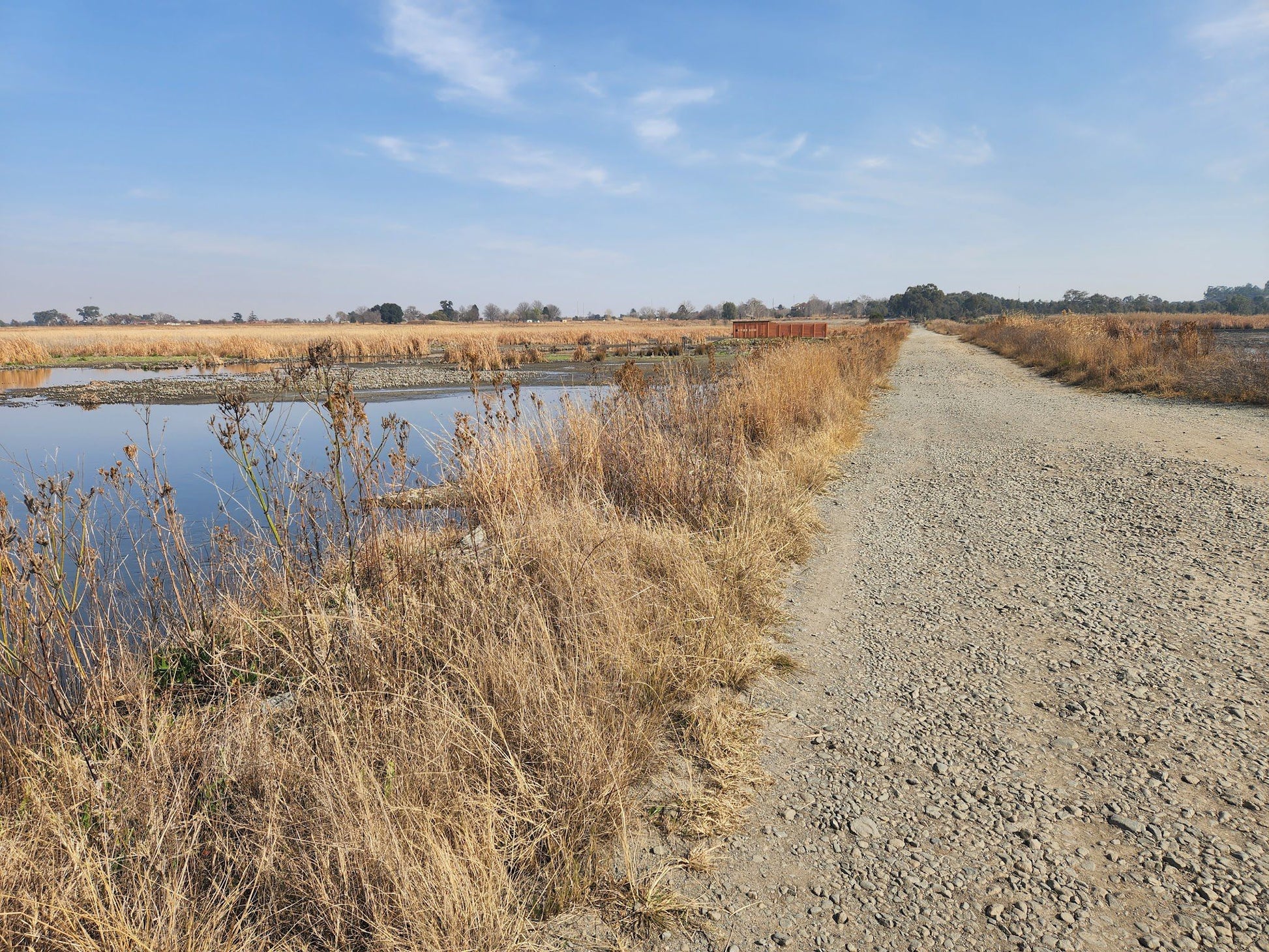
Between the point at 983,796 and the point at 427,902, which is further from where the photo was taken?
the point at 983,796

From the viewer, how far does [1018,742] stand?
3.13 metres

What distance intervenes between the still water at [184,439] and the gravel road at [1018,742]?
3741mm

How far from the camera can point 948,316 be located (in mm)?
128500

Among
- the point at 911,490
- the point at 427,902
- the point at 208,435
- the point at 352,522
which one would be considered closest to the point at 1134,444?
the point at 911,490

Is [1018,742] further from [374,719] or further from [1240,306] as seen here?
[1240,306]

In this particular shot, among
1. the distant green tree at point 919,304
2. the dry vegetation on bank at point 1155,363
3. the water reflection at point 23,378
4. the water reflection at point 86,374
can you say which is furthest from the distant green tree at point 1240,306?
the water reflection at point 23,378

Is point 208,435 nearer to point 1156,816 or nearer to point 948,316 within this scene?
point 1156,816

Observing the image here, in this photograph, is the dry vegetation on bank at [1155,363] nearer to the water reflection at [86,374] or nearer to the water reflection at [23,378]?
the water reflection at [86,374]

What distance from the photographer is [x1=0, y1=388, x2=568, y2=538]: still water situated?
8.41 metres

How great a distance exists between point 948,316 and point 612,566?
464ft

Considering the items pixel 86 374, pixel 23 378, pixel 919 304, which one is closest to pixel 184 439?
pixel 23 378

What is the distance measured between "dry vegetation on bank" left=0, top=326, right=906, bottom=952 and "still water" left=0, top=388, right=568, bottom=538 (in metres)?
1.81

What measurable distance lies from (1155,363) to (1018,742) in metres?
19.6

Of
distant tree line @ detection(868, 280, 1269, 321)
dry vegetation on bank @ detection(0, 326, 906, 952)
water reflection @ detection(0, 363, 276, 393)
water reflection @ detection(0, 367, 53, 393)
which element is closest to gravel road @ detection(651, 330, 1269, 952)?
dry vegetation on bank @ detection(0, 326, 906, 952)
